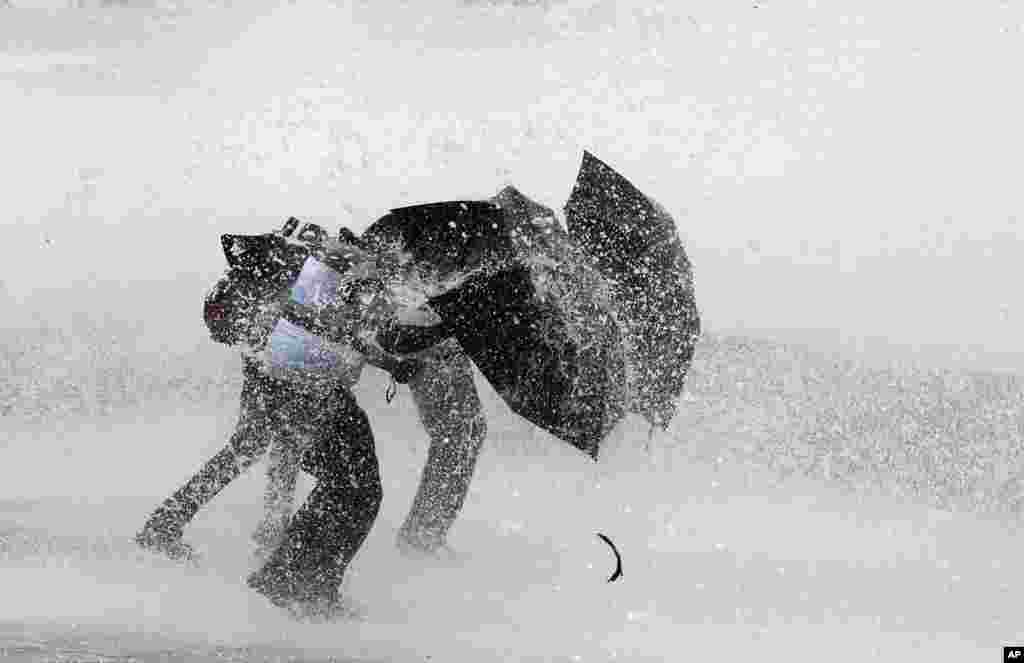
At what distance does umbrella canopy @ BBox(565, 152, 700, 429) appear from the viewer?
12.2 feet

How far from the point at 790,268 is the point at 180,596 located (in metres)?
8.08

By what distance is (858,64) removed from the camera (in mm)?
16750

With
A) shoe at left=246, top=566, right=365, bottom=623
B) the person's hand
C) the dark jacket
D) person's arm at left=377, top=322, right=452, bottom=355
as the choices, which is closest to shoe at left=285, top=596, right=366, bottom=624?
shoe at left=246, top=566, right=365, bottom=623

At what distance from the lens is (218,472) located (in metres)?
4.41

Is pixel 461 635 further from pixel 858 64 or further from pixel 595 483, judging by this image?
pixel 858 64

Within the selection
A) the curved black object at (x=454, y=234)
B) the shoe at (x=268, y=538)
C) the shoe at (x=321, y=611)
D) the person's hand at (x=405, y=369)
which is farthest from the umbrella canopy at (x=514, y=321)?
the shoe at (x=268, y=538)

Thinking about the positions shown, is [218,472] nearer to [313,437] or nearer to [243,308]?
[313,437]

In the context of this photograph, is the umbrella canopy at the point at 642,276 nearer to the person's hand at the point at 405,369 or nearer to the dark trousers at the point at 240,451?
the person's hand at the point at 405,369

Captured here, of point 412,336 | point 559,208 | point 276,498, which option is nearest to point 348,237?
point 412,336

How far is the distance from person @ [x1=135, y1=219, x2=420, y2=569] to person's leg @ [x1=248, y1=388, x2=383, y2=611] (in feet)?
0.11

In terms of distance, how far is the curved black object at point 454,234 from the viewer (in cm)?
341

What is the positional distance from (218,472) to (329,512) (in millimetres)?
586

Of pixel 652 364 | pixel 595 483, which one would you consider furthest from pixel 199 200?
pixel 652 364

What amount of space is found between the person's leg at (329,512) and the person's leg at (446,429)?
416mm
